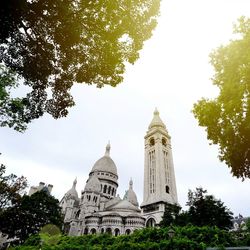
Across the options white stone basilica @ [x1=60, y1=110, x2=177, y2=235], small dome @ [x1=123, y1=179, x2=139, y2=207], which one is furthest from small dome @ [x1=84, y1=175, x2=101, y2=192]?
small dome @ [x1=123, y1=179, x2=139, y2=207]

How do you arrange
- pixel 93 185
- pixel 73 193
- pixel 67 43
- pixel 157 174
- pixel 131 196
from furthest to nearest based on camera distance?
1. pixel 73 193
2. pixel 131 196
3. pixel 93 185
4. pixel 157 174
5. pixel 67 43

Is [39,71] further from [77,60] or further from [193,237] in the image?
[193,237]

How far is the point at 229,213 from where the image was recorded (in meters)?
32.4

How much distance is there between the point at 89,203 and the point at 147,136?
2767cm

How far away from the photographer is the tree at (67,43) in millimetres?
8414

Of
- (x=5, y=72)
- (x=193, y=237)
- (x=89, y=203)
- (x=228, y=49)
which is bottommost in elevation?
(x=193, y=237)

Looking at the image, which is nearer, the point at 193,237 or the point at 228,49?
the point at 228,49

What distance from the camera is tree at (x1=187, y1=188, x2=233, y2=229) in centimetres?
3119

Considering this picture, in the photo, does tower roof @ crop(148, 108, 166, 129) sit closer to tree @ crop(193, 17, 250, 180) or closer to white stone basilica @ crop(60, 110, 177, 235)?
white stone basilica @ crop(60, 110, 177, 235)

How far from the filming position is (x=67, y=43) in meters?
9.15

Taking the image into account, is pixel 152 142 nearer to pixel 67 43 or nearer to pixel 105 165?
pixel 105 165

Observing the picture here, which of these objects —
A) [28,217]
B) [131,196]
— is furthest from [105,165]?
[28,217]

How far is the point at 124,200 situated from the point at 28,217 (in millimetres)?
27486

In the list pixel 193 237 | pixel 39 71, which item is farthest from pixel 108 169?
pixel 39 71
